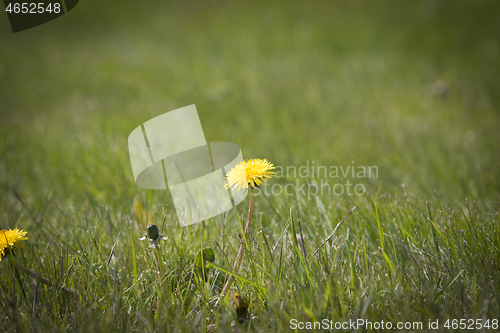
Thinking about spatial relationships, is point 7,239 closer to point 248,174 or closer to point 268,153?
point 248,174

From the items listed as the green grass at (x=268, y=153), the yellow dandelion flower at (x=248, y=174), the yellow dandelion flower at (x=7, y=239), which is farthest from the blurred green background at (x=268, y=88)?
the yellow dandelion flower at (x=248, y=174)

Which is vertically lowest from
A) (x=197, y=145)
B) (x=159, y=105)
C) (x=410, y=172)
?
(x=410, y=172)

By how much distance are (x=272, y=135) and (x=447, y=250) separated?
2.14 m

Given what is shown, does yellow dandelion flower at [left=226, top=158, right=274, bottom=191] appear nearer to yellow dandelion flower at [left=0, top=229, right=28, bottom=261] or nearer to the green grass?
the green grass

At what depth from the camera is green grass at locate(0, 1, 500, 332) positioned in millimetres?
967

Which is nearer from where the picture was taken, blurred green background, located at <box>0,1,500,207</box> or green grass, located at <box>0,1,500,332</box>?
green grass, located at <box>0,1,500,332</box>

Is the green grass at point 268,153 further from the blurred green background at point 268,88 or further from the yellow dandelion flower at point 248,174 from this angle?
the yellow dandelion flower at point 248,174

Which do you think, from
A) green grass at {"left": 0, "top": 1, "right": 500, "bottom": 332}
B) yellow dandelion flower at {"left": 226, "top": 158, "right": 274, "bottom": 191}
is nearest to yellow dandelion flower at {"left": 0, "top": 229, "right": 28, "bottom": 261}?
green grass at {"left": 0, "top": 1, "right": 500, "bottom": 332}

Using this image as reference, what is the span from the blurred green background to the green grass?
0.02 m

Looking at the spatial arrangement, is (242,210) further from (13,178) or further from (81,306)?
(13,178)

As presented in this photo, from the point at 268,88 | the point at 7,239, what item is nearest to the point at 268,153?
the point at 268,88

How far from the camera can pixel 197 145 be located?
2164 millimetres

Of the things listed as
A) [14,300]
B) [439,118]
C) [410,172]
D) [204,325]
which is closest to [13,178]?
[14,300]

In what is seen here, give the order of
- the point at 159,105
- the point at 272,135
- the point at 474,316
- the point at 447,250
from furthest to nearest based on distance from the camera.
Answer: the point at 159,105, the point at 272,135, the point at 447,250, the point at 474,316
